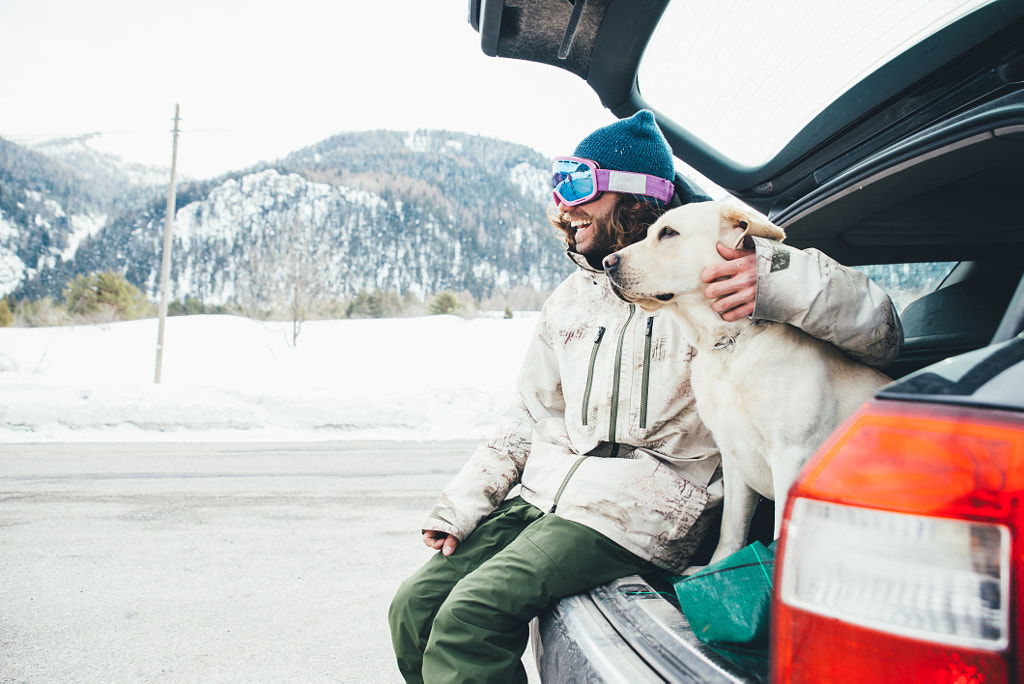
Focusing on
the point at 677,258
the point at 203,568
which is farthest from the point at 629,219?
the point at 203,568

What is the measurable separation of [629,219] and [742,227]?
1.50ft

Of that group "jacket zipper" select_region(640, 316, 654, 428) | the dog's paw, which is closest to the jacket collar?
"jacket zipper" select_region(640, 316, 654, 428)

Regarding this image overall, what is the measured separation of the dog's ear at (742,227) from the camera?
1.67 m

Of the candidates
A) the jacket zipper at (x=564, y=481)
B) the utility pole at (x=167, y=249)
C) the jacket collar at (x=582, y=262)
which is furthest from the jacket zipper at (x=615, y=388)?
the utility pole at (x=167, y=249)

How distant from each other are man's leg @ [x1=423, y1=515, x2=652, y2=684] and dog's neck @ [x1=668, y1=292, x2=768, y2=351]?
26.6 inches

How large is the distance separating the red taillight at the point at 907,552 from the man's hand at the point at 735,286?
0.90 metres

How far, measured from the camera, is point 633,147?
2.13 metres

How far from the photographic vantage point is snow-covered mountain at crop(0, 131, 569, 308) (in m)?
96.7

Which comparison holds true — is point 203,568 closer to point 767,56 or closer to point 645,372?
point 645,372

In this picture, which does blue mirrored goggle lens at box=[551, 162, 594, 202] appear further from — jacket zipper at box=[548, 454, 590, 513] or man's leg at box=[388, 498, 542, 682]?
man's leg at box=[388, 498, 542, 682]

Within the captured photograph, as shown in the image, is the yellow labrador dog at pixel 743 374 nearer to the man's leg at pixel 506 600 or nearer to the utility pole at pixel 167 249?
the man's leg at pixel 506 600

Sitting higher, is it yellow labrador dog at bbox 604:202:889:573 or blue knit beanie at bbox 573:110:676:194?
blue knit beanie at bbox 573:110:676:194

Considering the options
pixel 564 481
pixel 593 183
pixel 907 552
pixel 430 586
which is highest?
pixel 593 183

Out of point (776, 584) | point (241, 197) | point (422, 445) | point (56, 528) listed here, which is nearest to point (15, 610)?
point (56, 528)
